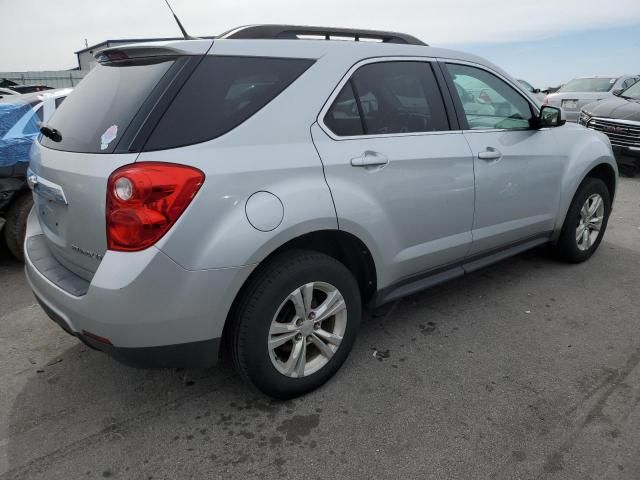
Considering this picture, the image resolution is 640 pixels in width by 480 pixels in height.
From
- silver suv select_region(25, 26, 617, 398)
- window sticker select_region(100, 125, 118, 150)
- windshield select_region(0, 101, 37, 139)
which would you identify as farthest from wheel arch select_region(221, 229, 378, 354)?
windshield select_region(0, 101, 37, 139)

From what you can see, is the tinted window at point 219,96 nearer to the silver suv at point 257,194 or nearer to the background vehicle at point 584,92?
the silver suv at point 257,194

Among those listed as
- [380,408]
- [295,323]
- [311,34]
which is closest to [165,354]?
[295,323]

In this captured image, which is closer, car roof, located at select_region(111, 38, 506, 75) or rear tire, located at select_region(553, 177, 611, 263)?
car roof, located at select_region(111, 38, 506, 75)

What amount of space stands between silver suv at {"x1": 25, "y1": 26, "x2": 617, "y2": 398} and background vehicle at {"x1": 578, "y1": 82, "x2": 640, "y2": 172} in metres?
6.86

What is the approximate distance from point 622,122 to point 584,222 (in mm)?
5652

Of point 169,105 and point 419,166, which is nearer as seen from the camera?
point 169,105

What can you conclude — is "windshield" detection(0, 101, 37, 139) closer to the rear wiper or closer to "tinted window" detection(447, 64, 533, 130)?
the rear wiper

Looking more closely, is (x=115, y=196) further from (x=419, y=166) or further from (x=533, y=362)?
(x=533, y=362)

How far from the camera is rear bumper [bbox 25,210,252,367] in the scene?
1975 millimetres

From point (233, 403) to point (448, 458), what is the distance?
1.08 m

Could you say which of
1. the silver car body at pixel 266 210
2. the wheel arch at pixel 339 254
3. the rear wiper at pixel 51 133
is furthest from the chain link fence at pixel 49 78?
the wheel arch at pixel 339 254

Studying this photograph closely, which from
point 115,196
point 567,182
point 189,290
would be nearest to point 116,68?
point 115,196

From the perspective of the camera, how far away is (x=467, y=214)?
10.3 feet

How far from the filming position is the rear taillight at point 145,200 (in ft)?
6.42
